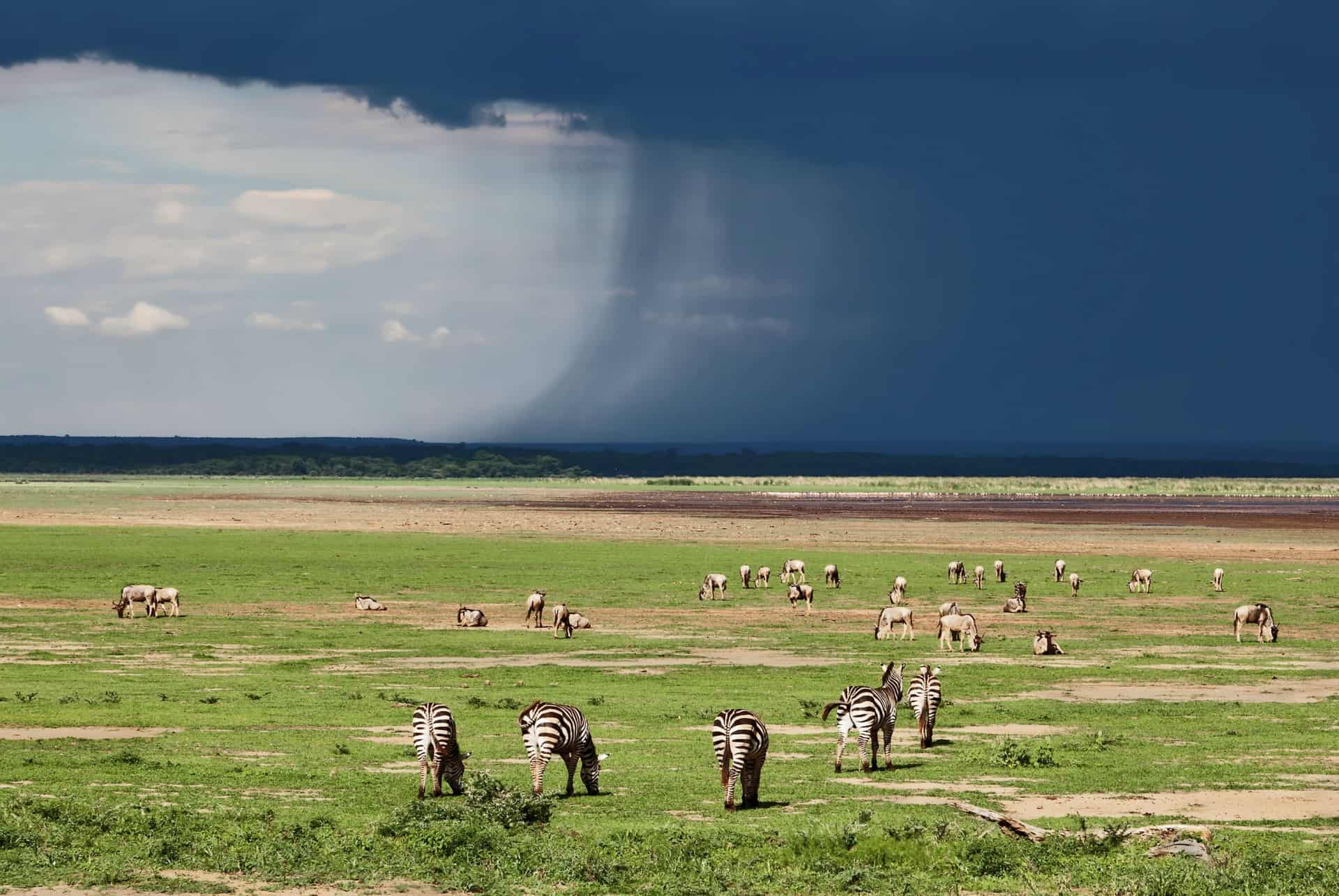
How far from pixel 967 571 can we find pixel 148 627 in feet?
124

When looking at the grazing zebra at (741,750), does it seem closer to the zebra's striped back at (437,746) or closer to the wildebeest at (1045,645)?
the zebra's striped back at (437,746)

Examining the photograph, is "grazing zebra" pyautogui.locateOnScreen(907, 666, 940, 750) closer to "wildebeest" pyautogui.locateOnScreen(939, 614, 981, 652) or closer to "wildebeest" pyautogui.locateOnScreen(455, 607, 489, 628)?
"wildebeest" pyautogui.locateOnScreen(939, 614, 981, 652)

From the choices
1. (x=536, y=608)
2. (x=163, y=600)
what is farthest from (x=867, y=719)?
(x=163, y=600)

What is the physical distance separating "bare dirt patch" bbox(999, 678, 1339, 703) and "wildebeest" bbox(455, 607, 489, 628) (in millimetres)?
18317

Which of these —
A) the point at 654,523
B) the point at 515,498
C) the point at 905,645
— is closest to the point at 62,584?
the point at 905,645

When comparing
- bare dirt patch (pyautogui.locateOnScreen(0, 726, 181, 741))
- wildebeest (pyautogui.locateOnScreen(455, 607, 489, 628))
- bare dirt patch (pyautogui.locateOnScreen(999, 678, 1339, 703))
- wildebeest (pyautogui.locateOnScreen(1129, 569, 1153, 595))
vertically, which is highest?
wildebeest (pyautogui.locateOnScreen(1129, 569, 1153, 595))

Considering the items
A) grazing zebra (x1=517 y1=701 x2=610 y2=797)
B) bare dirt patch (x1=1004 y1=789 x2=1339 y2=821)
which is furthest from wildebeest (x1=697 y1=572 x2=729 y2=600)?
grazing zebra (x1=517 y1=701 x2=610 y2=797)

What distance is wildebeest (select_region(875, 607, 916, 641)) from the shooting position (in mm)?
43594

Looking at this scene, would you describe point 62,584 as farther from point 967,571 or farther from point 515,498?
point 515,498

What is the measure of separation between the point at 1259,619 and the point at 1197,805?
24.8 meters

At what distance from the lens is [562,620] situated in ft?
147

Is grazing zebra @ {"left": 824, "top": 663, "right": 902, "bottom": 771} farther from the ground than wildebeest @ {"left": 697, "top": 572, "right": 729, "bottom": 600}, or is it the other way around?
grazing zebra @ {"left": 824, "top": 663, "right": 902, "bottom": 771}

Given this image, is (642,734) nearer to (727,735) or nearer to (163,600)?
(727,735)

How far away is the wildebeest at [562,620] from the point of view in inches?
1751
